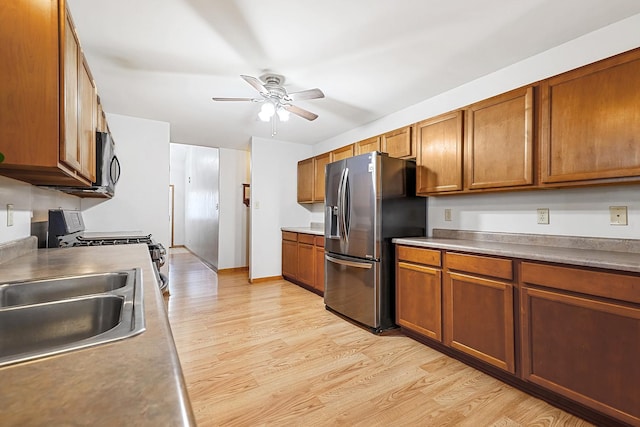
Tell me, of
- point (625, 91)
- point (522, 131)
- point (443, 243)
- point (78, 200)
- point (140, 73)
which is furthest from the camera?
point (78, 200)

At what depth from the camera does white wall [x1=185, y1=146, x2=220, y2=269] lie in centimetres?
570

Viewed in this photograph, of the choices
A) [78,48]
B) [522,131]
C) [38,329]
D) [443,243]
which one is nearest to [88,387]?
[38,329]

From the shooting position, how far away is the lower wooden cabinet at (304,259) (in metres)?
3.91

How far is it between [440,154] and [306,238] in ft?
7.09

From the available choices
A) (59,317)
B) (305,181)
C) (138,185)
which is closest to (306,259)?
(305,181)

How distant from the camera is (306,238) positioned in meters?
4.16

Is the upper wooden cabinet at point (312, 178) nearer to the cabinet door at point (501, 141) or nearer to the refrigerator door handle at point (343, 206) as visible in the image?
the refrigerator door handle at point (343, 206)

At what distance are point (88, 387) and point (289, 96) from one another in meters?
2.35

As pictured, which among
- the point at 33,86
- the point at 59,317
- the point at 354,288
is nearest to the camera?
the point at 59,317

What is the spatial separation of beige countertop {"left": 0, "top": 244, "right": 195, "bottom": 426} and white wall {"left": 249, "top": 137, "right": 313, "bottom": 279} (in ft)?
13.0

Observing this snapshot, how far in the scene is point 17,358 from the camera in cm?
52

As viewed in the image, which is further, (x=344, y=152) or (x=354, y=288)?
(x=344, y=152)

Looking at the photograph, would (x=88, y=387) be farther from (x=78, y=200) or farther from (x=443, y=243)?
(x=78, y=200)

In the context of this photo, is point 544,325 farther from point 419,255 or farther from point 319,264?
point 319,264
